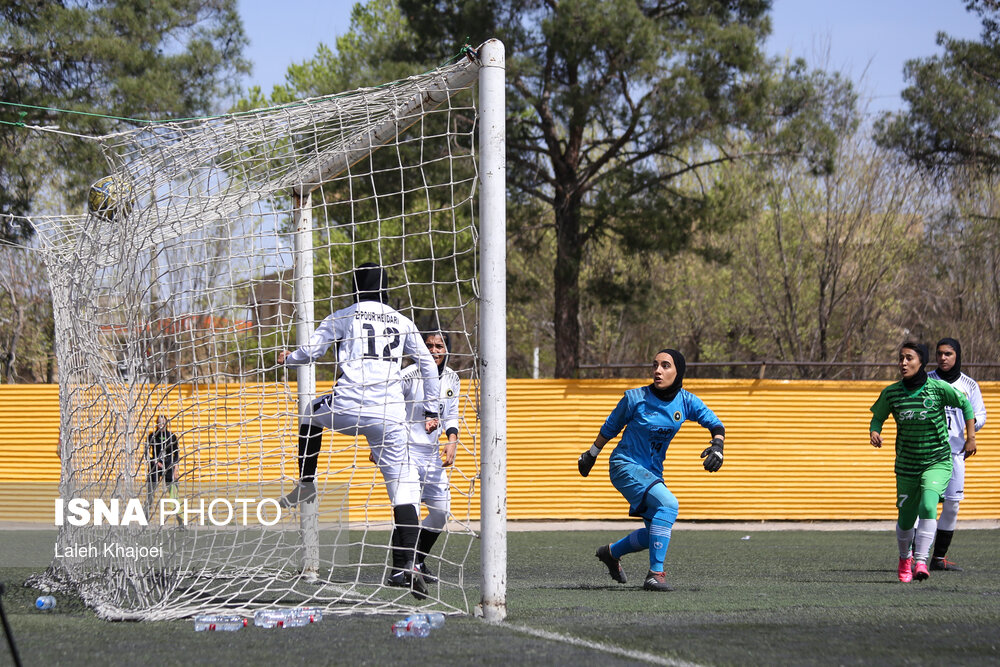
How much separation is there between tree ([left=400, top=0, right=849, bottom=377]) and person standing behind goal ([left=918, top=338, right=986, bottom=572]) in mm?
9036

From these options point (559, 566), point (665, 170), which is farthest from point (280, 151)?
point (665, 170)

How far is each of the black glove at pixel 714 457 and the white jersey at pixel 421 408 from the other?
170cm

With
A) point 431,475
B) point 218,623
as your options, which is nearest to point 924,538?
point 431,475

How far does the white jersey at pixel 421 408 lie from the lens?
6527 millimetres

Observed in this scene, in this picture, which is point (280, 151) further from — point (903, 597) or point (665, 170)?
point (665, 170)

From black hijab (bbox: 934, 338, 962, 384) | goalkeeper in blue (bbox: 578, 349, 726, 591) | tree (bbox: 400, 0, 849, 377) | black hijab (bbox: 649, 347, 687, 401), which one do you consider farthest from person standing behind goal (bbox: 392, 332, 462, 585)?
tree (bbox: 400, 0, 849, 377)

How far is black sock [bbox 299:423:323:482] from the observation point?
641 centimetres

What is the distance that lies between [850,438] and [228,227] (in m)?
11.4

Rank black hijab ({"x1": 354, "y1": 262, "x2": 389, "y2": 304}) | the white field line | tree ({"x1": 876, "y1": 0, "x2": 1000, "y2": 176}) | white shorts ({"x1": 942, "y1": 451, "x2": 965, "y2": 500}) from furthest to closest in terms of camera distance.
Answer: tree ({"x1": 876, "y1": 0, "x2": 1000, "y2": 176}), white shorts ({"x1": 942, "y1": 451, "x2": 965, "y2": 500}), black hijab ({"x1": 354, "y1": 262, "x2": 389, "y2": 304}), the white field line

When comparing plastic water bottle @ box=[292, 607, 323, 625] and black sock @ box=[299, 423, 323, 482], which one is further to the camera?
black sock @ box=[299, 423, 323, 482]

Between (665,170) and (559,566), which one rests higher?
(665,170)

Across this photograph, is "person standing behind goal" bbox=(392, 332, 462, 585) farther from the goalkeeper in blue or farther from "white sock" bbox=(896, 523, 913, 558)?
"white sock" bbox=(896, 523, 913, 558)

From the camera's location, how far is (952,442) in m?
9.17

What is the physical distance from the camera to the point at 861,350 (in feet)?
97.8
